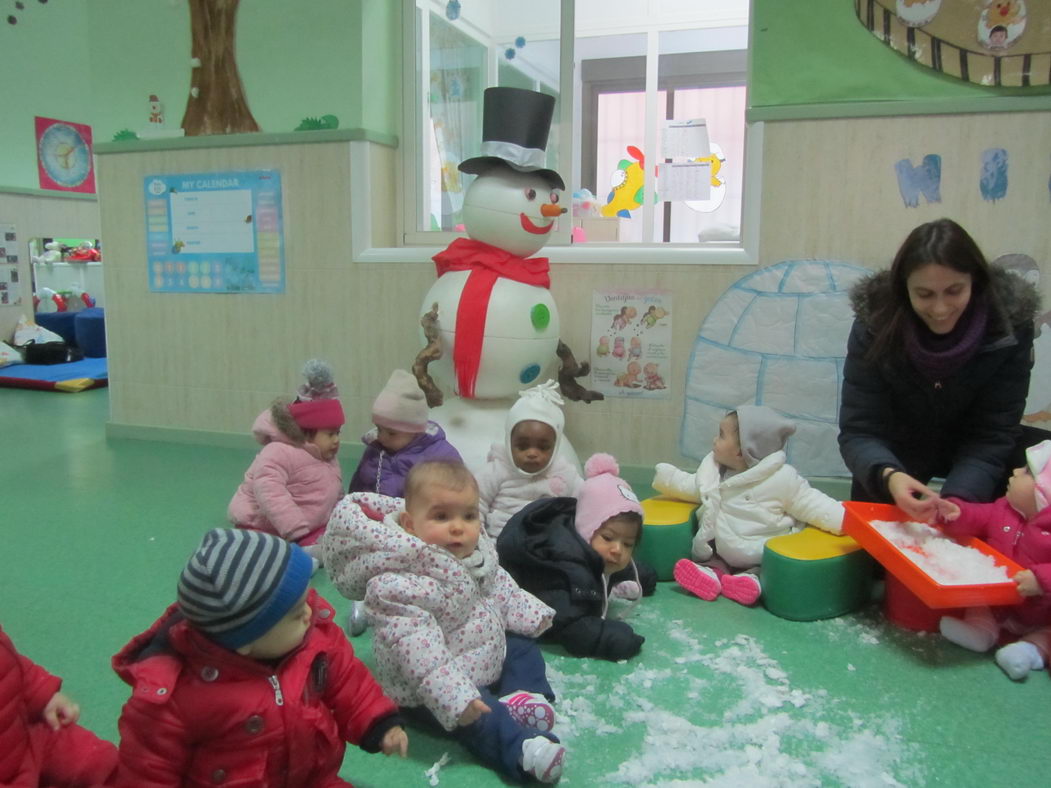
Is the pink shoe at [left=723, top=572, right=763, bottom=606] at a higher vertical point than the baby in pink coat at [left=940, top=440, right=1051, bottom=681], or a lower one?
lower

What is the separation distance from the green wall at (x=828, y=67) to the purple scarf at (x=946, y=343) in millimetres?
1136

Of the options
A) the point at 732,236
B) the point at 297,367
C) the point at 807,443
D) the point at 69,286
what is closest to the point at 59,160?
the point at 69,286

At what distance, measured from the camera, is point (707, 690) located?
5.86 feet

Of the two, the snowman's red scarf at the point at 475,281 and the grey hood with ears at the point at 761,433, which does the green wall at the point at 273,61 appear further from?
the grey hood with ears at the point at 761,433

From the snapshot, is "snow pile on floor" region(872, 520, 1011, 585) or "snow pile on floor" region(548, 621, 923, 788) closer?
"snow pile on floor" region(548, 621, 923, 788)

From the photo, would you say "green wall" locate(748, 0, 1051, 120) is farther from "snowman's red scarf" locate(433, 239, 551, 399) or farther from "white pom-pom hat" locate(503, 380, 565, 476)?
"white pom-pom hat" locate(503, 380, 565, 476)

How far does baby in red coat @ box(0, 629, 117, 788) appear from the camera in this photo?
1173mm

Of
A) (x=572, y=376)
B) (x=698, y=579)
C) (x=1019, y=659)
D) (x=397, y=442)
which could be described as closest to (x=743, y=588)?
(x=698, y=579)

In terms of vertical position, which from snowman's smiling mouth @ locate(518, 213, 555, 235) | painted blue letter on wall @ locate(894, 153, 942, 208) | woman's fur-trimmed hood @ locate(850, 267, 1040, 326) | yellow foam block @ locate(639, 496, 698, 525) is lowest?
yellow foam block @ locate(639, 496, 698, 525)

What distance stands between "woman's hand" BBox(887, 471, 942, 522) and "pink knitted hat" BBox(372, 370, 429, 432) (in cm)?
129

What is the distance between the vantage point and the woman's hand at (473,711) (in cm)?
144

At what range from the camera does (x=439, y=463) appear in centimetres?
160

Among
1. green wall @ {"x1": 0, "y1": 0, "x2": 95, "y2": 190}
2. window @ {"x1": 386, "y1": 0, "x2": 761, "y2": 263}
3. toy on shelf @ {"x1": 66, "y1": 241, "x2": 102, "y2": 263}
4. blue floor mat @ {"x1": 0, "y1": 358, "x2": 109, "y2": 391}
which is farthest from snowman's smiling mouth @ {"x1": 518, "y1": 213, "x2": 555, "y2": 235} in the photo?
toy on shelf @ {"x1": 66, "y1": 241, "x2": 102, "y2": 263}

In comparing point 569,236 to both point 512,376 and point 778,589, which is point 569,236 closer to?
point 512,376
